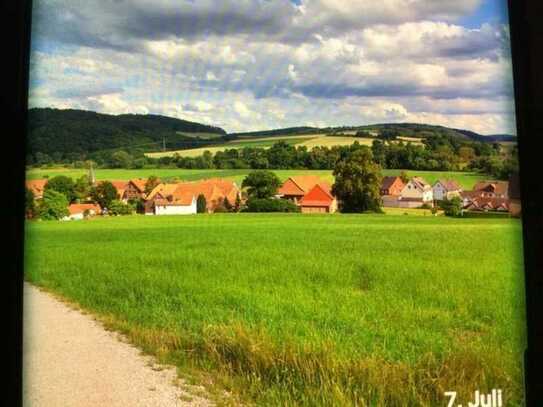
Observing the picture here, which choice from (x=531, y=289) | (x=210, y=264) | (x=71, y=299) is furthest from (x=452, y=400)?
(x=71, y=299)

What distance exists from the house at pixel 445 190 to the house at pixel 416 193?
2cm

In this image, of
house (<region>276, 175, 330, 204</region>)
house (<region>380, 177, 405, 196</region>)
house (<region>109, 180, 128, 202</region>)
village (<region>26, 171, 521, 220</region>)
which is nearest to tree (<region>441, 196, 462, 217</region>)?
village (<region>26, 171, 521, 220</region>)

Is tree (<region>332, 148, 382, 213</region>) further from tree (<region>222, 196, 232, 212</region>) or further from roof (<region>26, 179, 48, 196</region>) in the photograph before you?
roof (<region>26, 179, 48, 196</region>)

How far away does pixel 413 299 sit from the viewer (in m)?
1.68

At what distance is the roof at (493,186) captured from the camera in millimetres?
1579

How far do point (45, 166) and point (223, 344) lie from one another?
82 cm

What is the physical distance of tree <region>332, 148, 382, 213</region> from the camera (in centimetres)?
169

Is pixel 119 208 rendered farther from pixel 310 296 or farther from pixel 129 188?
pixel 310 296

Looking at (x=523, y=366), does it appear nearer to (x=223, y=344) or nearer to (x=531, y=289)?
(x=531, y=289)

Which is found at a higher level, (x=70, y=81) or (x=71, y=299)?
(x=70, y=81)

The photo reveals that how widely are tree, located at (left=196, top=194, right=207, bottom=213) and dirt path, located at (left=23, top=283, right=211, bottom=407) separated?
0.53 m

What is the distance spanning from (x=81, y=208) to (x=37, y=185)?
21 centimetres

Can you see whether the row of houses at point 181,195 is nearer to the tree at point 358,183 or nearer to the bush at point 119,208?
the bush at point 119,208

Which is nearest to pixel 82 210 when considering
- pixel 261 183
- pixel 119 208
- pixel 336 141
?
pixel 119 208
